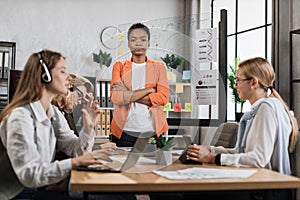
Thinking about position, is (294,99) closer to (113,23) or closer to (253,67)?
(253,67)

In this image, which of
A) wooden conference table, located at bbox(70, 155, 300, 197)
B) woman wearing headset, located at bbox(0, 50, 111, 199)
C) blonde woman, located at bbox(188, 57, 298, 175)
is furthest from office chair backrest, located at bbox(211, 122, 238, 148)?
wooden conference table, located at bbox(70, 155, 300, 197)

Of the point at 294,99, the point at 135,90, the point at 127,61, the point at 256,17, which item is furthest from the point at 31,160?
the point at 256,17

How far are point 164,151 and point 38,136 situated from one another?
0.56m

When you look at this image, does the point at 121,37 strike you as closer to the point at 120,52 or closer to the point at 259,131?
the point at 120,52

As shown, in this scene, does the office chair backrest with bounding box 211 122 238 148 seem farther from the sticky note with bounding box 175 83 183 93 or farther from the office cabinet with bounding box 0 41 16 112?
the office cabinet with bounding box 0 41 16 112

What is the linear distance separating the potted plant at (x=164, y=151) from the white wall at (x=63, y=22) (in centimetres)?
362

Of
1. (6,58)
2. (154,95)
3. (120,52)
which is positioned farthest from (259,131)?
(6,58)

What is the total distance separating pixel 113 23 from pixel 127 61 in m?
3.69

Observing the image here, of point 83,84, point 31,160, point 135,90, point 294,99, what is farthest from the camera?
point 294,99

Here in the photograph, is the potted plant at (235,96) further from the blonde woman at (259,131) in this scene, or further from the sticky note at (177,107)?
the sticky note at (177,107)

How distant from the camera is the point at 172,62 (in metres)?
2.08

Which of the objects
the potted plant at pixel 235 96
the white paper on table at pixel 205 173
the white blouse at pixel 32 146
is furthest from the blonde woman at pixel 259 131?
the potted plant at pixel 235 96

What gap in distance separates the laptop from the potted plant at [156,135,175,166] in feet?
0.22

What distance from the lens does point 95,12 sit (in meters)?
5.57
